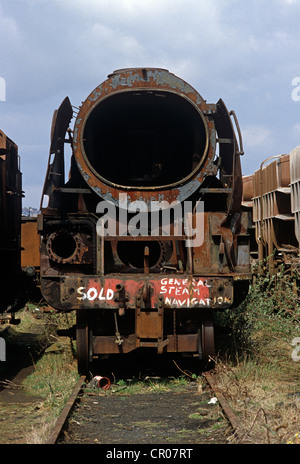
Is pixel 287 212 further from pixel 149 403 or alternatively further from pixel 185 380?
pixel 149 403

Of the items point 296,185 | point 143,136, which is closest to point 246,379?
point 143,136

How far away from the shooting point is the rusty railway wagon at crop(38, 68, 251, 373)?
20.3 ft

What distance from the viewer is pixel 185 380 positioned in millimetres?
6566

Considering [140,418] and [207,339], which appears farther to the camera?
[207,339]

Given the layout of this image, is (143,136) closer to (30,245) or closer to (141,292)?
(141,292)

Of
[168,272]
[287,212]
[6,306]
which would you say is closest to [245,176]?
[287,212]

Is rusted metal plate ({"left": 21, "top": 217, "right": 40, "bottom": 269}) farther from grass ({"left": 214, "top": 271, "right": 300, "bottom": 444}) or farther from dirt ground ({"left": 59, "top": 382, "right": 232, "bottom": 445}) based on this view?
dirt ground ({"left": 59, "top": 382, "right": 232, "bottom": 445})

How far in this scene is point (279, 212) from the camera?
12156mm

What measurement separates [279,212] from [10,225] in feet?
18.0

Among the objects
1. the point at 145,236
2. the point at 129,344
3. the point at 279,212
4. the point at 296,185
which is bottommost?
the point at 129,344

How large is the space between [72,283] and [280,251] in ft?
22.6

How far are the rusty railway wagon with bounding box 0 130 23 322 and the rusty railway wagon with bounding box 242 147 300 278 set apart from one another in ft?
14.1

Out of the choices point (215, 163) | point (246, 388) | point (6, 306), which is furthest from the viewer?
point (6, 306)

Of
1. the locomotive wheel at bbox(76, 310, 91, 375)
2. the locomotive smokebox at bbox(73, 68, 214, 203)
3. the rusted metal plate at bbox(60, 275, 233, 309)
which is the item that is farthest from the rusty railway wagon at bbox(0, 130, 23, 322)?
the rusted metal plate at bbox(60, 275, 233, 309)
